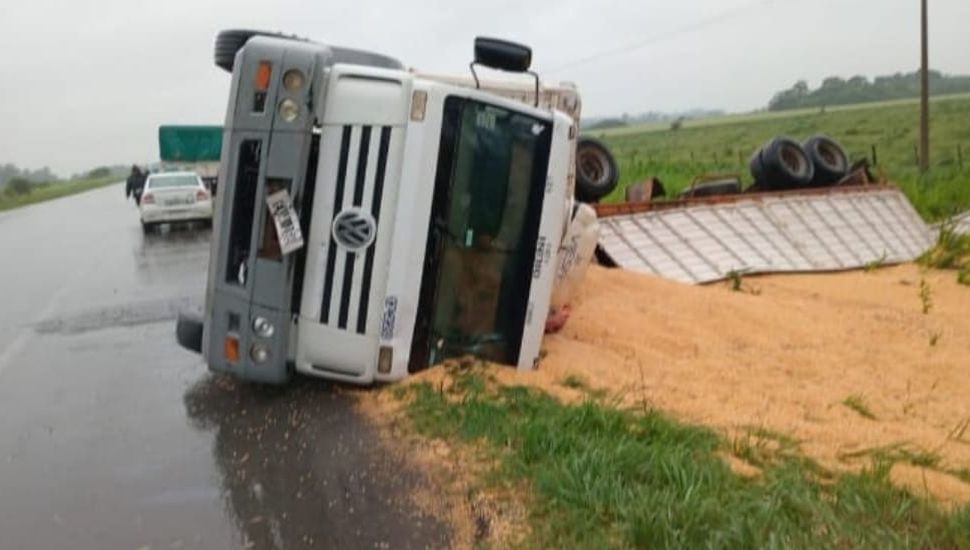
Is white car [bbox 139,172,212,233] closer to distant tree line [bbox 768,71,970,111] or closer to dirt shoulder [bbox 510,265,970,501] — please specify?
dirt shoulder [bbox 510,265,970,501]

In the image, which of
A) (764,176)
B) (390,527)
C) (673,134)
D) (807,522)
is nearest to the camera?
(807,522)

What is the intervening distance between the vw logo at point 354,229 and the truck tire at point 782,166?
1056 cm

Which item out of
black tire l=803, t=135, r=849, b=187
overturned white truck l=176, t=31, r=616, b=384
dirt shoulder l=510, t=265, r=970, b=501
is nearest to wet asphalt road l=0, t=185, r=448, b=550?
overturned white truck l=176, t=31, r=616, b=384

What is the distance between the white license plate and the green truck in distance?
28054 mm

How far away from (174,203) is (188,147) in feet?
45.2

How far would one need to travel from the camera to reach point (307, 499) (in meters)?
4.06

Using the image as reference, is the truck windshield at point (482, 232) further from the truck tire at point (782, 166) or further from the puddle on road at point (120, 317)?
the truck tire at point (782, 166)

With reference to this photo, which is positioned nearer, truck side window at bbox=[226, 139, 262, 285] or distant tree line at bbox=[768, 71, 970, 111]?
truck side window at bbox=[226, 139, 262, 285]

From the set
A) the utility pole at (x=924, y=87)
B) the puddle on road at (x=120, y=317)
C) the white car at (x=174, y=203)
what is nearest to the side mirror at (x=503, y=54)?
the puddle on road at (x=120, y=317)

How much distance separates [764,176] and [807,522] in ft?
38.4

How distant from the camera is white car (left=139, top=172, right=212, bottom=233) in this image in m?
19.4

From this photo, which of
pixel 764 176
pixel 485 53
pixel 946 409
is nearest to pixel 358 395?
pixel 485 53

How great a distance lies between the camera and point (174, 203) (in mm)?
19422

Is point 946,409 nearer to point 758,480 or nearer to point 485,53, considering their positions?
point 758,480
